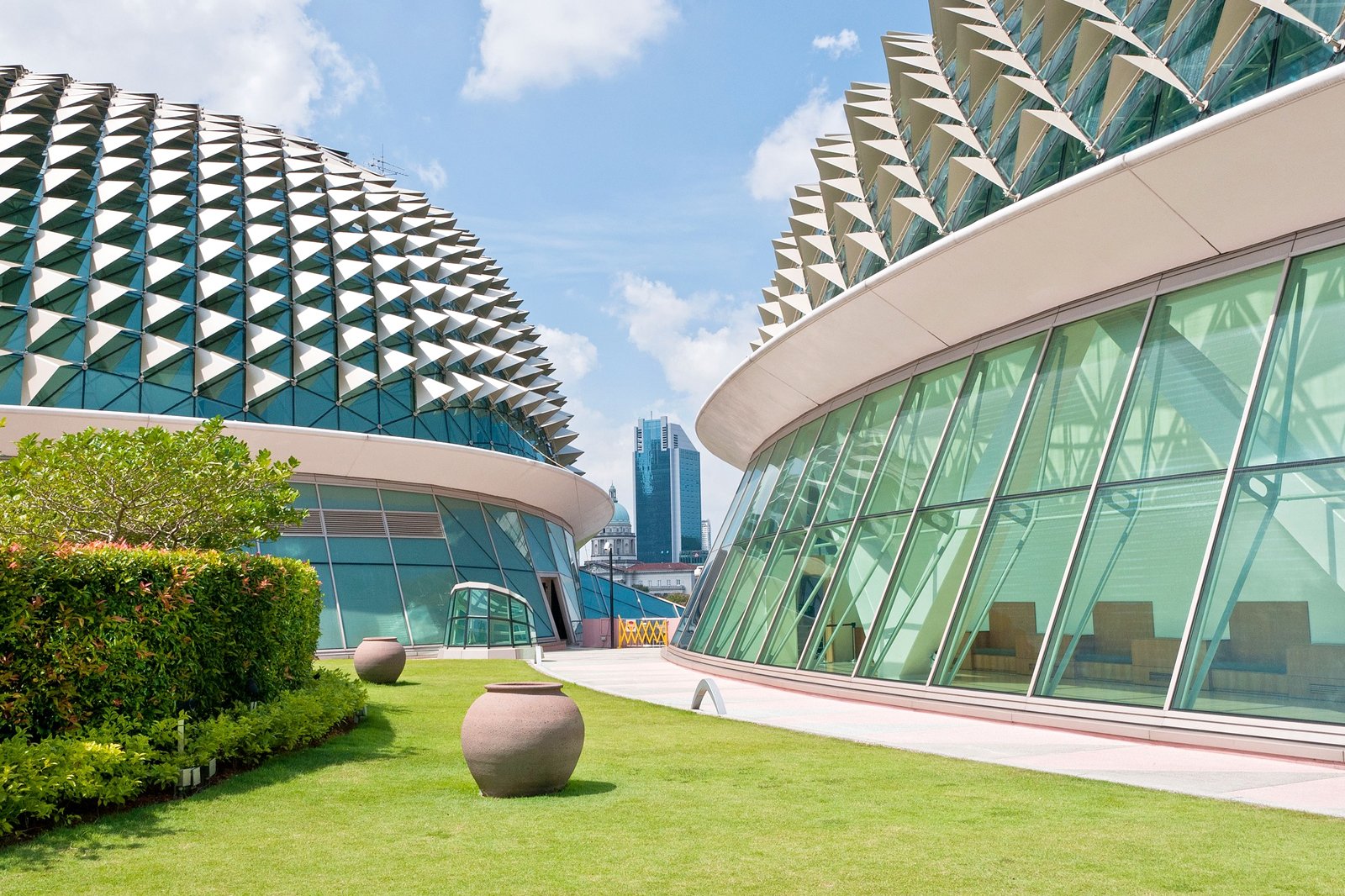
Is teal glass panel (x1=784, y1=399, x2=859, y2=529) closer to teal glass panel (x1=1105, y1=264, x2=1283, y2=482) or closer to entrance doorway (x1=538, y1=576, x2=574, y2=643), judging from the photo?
teal glass panel (x1=1105, y1=264, x2=1283, y2=482)

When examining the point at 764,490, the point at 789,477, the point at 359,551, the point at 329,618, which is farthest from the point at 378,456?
the point at 789,477

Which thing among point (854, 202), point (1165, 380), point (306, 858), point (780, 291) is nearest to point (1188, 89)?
point (1165, 380)

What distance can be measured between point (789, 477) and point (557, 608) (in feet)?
67.5

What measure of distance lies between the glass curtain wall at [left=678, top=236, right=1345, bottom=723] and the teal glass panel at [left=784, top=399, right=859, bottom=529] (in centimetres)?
199

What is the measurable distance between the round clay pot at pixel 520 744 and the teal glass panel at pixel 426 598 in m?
25.3

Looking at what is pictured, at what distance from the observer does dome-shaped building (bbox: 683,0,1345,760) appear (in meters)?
11.1

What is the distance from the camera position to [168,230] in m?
35.5

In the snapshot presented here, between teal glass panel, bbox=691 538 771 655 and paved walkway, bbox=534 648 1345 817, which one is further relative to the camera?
teal glass panel, bbox=691 538 771 655

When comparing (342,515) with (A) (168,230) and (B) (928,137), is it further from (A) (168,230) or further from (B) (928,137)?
(B) (928,137)

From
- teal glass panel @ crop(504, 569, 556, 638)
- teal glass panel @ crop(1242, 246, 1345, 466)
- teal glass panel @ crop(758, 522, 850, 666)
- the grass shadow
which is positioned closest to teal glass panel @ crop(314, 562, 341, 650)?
teal glass panel @ crop(504, 569, 556, 638)

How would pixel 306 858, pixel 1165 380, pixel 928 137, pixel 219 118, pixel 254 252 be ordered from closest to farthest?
pixel 306 858, pixel 1165 380, pixel 928 137, pixel 254 252, pixel 219 118

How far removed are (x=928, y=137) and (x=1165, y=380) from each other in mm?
9809

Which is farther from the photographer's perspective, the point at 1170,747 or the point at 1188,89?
the point at 1188,89

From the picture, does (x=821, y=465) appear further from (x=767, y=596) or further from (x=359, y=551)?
(x=359, y=551)
